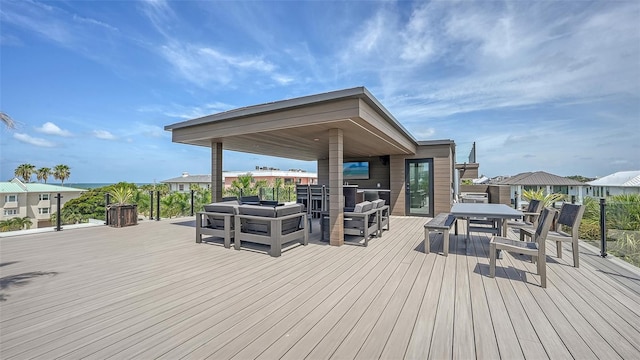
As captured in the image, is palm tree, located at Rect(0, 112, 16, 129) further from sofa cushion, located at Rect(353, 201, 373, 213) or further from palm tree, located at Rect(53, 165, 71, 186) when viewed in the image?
palm tree, located at Rect(53, 165, 71, 186)

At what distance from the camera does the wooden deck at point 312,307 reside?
1.78 meters

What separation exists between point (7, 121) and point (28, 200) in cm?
3706

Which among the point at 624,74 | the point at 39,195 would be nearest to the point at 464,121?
the point at 624,74

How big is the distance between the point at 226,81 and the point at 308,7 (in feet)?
22.2

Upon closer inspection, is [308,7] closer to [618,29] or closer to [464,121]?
[618,29]

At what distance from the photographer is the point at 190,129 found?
6.26m

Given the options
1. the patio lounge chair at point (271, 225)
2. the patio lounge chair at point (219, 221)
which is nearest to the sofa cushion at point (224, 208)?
the patio lounge chair at point (219, 221)

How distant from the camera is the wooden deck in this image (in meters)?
1.78

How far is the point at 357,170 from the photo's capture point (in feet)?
35.3

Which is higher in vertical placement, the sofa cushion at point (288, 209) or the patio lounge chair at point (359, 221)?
the sofa cushion at point (288, 209)

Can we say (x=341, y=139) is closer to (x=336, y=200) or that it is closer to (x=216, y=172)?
(x=336, y=200)

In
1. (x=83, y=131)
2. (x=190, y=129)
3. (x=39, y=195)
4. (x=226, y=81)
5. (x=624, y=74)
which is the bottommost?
(x=39, y=195)

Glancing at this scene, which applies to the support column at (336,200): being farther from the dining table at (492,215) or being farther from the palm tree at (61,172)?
the palm tree at (61,172)

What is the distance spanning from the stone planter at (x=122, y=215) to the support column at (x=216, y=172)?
94.9 inches
